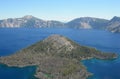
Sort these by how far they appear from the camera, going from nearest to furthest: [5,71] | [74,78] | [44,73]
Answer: [74,78]
[44,73]
[5,71]

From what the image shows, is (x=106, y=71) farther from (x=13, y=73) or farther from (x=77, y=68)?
(x=13, y=73)

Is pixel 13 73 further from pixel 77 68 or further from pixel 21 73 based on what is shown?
pixel 77 68

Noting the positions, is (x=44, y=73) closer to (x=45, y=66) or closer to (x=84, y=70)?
(x=45, y=66)

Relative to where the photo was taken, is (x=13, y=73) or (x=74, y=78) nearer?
(x=74, y=78)

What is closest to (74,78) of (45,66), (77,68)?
(77,68)

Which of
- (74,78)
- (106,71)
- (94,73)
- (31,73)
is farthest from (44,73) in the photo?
(106,71)

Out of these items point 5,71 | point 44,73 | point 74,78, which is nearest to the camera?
point 74,78

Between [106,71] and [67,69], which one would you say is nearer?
[67,69]

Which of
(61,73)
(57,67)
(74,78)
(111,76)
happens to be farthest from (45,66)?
(111,76)
